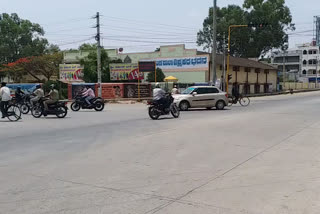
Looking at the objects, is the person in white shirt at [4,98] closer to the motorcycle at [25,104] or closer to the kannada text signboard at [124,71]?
the motorcycle at [25,104]

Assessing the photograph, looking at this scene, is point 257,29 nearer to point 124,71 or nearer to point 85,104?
point 124,71

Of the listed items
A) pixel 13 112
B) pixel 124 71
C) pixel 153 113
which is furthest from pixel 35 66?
pixel 153 113

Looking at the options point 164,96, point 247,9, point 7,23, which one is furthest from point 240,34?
point 164,96

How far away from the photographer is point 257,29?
78.9m

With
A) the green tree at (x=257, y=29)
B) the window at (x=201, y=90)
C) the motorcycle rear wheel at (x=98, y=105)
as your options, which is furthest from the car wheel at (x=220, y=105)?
the green tree at (x=257, y=29)

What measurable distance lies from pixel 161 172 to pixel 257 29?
7821 centimetres

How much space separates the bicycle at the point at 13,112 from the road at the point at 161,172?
4292mm

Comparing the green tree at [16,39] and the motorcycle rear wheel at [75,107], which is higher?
the green tree at [16,39]

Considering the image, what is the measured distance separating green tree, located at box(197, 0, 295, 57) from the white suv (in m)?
56.2

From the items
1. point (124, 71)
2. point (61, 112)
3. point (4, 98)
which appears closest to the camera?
point (4, 98)

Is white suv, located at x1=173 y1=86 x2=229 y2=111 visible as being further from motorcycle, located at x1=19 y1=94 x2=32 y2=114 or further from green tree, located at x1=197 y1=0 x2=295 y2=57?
green tree, located at x1=197 y1=0 x2=295 y2=57

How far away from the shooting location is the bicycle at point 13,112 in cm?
1533

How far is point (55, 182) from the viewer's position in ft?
18.8

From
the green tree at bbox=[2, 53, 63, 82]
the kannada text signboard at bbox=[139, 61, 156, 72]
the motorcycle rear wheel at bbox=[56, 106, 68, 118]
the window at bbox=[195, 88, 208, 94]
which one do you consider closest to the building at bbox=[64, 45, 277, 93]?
the green tree at bbox=[2, 53, 63, 82]
